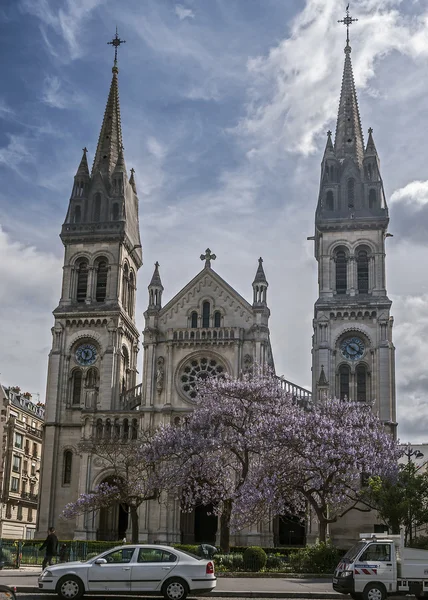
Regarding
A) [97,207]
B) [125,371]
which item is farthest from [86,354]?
[97,207]

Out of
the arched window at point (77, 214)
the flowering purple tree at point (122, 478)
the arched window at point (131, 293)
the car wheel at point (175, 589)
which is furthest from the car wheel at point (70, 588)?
the arched window at point (77, 214)

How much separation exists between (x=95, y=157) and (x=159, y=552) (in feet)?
165

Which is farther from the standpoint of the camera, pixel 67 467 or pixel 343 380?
pixel 67 467

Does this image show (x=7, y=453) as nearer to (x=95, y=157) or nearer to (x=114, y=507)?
(x=114, y=507)

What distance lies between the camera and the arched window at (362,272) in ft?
195

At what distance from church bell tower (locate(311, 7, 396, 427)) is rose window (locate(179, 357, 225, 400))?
683cm

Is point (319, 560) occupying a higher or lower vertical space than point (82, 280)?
lower

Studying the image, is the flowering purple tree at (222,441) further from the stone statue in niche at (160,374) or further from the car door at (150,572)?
the car door at (150,572)

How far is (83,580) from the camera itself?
2164cm

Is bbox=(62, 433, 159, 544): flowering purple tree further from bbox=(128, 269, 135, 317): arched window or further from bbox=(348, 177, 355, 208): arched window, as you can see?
bbox=(348, 177, 355, 208): arched window

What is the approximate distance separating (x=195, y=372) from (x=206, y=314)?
4346mm

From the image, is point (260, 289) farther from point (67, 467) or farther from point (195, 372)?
point (67, 467)

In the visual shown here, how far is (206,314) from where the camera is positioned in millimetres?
59188

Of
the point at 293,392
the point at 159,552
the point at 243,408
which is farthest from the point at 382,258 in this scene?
the point at 159,552
